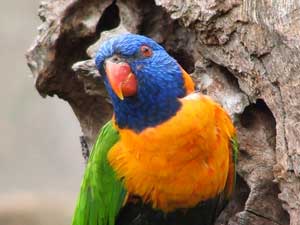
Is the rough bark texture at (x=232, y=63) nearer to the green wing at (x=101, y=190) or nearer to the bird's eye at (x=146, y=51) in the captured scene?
the bird's eye at (x=146, y=51)

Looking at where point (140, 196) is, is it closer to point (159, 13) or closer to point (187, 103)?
point (187, 103)

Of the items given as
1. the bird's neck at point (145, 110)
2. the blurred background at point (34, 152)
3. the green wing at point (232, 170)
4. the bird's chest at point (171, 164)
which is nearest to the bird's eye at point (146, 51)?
the bird's neck at point (145, 110)

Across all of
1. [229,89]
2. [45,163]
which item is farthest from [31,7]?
[229,89]

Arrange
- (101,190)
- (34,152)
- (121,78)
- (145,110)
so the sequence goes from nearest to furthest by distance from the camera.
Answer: (121,78) → (145,110) → (101,190) → (34,152)

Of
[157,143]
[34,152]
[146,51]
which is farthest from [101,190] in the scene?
[34,152]

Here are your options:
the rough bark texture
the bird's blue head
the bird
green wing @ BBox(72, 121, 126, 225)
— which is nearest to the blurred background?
the rough bark texture

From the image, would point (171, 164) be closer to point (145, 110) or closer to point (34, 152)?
point (145, 110)

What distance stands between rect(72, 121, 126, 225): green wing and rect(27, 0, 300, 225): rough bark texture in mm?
383

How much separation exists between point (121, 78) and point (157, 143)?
29cm

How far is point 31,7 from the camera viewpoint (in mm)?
6527

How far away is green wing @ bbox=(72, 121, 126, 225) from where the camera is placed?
280 cm

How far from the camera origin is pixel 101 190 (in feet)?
9.45

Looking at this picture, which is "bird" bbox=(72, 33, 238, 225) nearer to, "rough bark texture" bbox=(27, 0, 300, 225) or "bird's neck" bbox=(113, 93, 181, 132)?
"bird's neck" bbox=(113, 93, 181, 132)

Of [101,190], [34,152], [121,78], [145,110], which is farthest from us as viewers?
[34,152]
